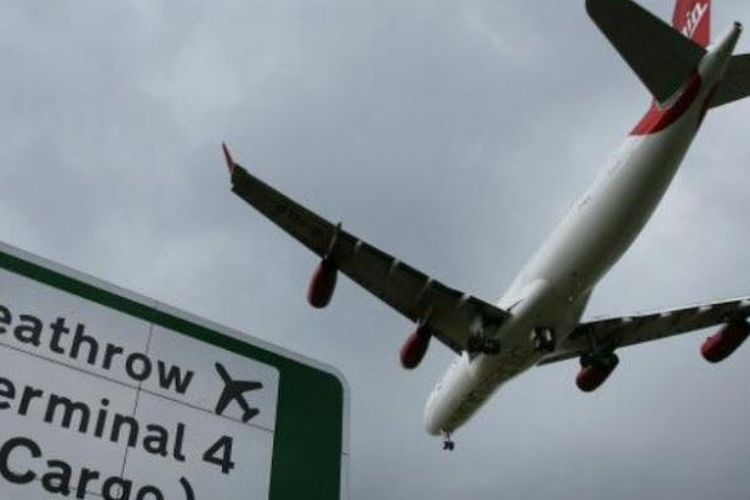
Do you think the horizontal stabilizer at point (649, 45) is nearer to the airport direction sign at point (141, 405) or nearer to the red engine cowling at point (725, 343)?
the red engine cowling at point (725, 343)

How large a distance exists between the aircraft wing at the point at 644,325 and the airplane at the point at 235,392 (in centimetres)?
3206

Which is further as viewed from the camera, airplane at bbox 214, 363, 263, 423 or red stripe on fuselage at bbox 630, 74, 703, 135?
red stripe on fuselage at bbox 630, 74, 703, 135

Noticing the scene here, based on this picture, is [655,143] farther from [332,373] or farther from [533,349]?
[332,373]

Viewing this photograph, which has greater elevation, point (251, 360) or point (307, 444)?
point (251, 360)

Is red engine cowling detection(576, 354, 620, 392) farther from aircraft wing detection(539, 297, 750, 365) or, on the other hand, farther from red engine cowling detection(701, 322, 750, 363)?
red engine cowling detection(701, 322, 750, 363)

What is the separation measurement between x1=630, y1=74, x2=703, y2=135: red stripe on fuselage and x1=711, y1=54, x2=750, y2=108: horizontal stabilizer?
11.0 feet

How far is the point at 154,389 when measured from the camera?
4090 mm

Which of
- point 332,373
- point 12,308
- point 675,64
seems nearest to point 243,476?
point 332,373

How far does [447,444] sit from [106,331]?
3110 centimetres

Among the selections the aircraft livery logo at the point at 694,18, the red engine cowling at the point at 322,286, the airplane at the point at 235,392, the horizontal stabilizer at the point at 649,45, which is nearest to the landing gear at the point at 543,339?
the red engine cowling at the point at 322,286

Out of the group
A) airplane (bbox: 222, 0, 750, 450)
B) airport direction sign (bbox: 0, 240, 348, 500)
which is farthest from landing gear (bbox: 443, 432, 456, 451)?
airport direction sign (bbox: 0, 240, 348, 500)

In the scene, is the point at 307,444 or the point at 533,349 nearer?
the point at 307,444

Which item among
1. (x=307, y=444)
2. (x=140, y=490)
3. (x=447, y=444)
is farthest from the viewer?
(x=447, y=444)

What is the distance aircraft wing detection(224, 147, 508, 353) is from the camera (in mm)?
28953
